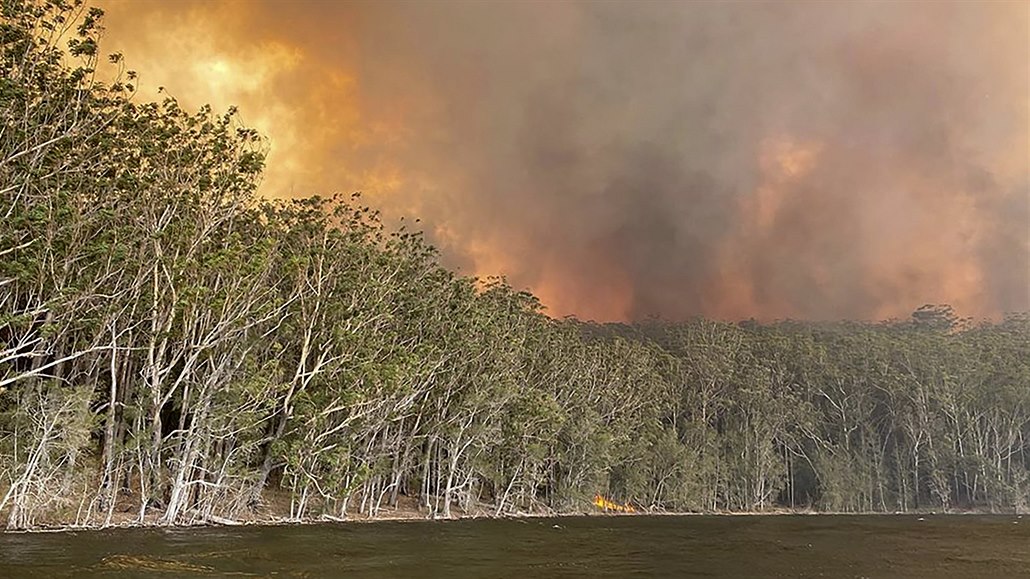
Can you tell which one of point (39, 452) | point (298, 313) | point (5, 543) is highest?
point (298, 313)

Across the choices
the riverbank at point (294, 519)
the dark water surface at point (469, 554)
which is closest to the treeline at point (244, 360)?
the riverbank at point (294, 519)

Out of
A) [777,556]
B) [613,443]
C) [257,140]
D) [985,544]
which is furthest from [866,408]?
[257,140]

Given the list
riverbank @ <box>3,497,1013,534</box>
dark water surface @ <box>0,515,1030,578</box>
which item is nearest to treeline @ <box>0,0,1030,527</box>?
riverbank @ <box>3,497,1013,534</box>

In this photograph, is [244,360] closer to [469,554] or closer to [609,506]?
[469,554]

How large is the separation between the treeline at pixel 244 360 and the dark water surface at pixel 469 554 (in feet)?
17.4

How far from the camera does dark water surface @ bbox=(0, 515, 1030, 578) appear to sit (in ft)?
70.7

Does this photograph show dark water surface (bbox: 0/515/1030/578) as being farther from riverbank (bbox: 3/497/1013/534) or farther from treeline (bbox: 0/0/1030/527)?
treeline (bbox: 0/0/1030/527)

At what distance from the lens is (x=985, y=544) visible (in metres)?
41.3

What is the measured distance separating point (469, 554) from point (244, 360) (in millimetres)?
19233

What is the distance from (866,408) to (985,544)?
7134cm

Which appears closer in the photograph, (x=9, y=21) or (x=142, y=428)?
(x=9, y=21)

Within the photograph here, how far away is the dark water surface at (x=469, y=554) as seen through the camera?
21562 mm

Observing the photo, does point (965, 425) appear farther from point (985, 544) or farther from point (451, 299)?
point (451, 299)

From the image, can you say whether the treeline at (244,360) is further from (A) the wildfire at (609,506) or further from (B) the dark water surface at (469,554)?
(B) the dark water surface at (469,554)
